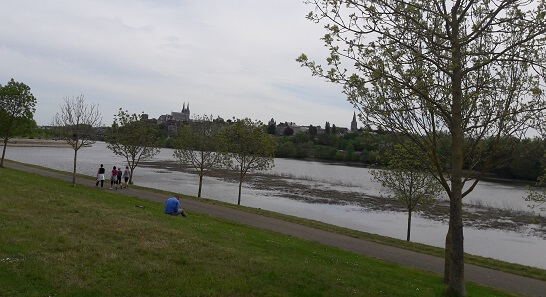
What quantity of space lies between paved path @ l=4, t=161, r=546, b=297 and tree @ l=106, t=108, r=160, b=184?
15726mm

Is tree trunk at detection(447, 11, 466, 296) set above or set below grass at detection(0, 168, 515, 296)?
above

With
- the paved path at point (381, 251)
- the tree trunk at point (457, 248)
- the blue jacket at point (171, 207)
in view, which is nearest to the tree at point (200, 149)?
the paved path at point (381, 251)

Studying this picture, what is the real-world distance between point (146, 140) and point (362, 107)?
33337 mm

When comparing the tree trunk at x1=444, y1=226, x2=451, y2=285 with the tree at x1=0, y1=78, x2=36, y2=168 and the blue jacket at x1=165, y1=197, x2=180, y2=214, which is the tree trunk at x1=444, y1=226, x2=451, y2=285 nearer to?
the blue jacket at x1=165, y1=197, x2=180, y2=214

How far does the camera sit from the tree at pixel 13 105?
3578 cm

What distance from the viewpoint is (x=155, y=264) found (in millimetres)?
8797

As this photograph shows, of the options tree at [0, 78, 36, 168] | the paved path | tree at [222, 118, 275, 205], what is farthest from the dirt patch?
tree at [0, 78, 36, 168]

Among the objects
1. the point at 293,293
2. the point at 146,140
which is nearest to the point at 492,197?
the point at 146,140

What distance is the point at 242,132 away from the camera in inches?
1395

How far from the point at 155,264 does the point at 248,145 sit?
26.8 meters

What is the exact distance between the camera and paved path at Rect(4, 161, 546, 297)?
1448 cm

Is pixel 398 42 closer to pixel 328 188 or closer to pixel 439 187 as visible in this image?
pixel 439 187

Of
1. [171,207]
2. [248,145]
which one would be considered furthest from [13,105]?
[171,207]

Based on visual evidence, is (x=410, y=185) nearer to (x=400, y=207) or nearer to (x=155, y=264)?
(x=155, y=264)
